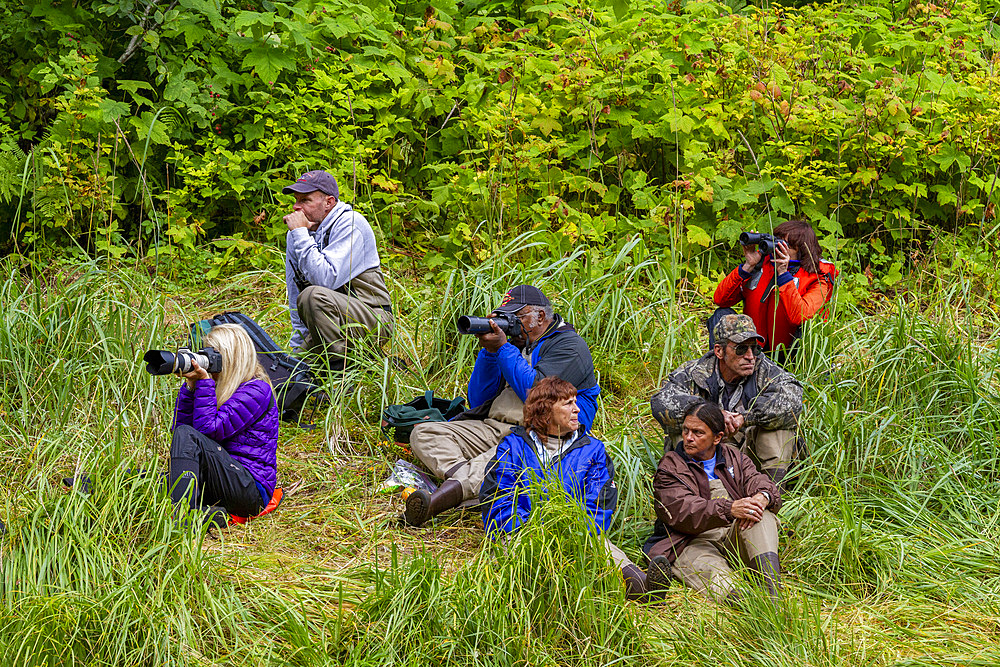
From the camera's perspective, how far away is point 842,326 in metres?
5.56

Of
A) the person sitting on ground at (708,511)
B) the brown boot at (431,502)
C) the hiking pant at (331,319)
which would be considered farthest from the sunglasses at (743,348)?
the hiking pant at (331,319)

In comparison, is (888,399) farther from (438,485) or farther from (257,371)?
(257,371)

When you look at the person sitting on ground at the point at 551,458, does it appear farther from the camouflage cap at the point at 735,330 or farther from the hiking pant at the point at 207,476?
the hiking pant at the point at 207,476

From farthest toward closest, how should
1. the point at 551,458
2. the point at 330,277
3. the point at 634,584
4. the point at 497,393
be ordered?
the point at 330,277
the point at 497,393
the point at 551,458
the point at 634,584

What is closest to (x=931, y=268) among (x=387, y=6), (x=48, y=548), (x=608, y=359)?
(x=608, y=359)

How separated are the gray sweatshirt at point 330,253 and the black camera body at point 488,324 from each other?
1131 mm

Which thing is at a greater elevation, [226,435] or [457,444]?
[226,435]

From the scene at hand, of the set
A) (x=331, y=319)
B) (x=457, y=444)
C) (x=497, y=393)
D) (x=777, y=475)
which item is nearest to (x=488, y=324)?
(x=497, y=393)

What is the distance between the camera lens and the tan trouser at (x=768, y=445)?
4570 millimetres

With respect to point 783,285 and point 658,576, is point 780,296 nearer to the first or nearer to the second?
point 783,285

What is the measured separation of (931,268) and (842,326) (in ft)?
5.11

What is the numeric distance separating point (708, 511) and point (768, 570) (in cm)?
32

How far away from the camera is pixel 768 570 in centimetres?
395

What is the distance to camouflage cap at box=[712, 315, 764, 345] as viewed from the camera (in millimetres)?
4469
